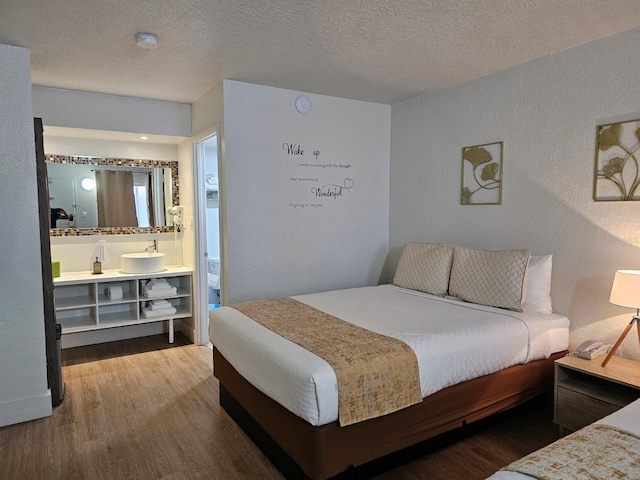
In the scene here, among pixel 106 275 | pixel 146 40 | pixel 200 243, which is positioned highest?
pixel 146 40

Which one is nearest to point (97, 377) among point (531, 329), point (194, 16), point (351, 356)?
point (351, 356)

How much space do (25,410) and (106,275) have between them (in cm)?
147

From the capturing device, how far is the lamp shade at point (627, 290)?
7.26ft

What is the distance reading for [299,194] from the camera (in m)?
3.84

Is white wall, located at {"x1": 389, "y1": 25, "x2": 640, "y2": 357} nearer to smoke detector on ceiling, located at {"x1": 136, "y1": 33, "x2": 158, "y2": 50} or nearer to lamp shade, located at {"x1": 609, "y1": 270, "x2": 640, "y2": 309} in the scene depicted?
lamp shade, located at {"x1": 609, "y1": 270, "x2": 640, "y2": 309}

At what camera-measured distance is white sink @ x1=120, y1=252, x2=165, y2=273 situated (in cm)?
408

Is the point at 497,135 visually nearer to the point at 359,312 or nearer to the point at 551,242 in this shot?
the point at 551,242

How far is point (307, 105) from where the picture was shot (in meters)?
3.80

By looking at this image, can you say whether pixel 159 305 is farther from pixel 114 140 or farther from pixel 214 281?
pixel 114 140

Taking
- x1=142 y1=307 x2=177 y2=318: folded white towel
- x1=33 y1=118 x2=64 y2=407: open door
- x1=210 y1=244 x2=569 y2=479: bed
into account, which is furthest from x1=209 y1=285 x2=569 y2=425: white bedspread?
x1=142 y1=307 x2=177 y2=318: folded white towel

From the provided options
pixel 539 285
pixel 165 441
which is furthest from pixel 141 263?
pixel 539 285

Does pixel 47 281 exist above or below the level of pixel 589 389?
above

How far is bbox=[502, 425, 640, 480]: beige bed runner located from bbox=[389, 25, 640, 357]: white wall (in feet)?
4.52

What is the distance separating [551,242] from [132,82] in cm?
349
